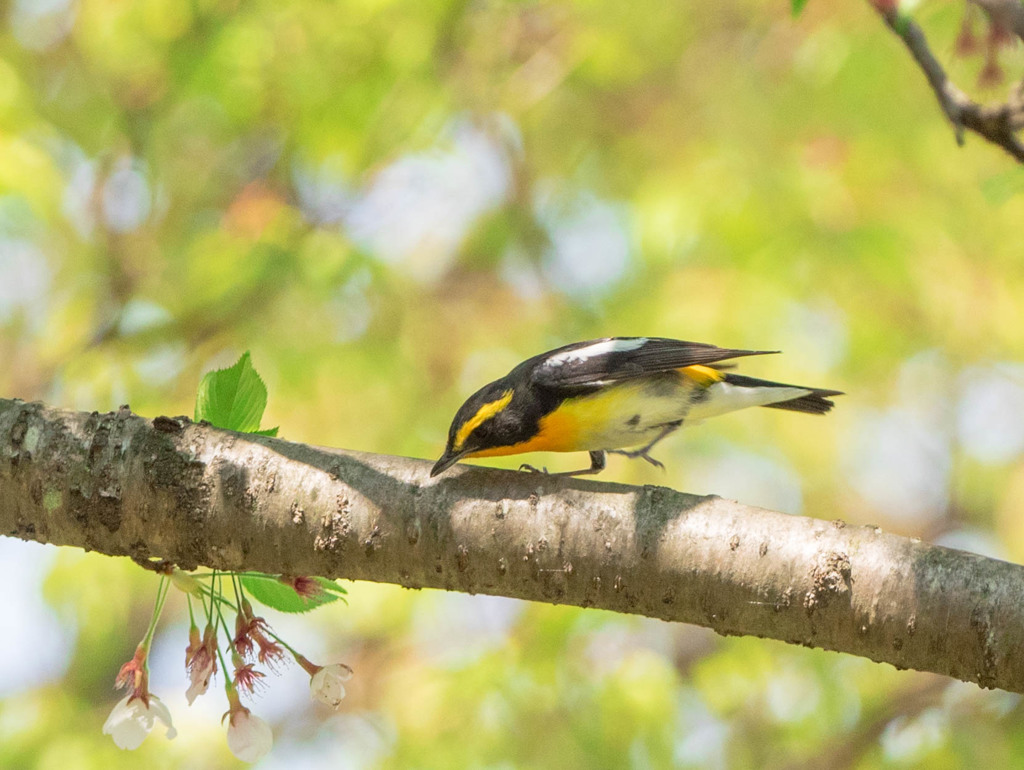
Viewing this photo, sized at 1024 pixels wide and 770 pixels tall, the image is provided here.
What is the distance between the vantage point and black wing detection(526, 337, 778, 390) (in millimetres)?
3658

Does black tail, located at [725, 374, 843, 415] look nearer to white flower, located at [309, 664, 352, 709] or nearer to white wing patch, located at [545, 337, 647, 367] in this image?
white wing patch, located at [545, 337, 647, 367]

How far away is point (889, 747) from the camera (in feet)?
16.5

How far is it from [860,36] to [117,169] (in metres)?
5.43

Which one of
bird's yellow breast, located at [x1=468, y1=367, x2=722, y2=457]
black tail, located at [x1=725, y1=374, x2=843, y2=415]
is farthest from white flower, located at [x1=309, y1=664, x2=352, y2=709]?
black tail, located at [x1=725, y1=374, x2=843, y2=415]

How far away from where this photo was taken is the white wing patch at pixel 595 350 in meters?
3.72

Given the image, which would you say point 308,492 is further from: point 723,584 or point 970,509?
point 970,509

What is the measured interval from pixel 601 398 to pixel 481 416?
54 cm

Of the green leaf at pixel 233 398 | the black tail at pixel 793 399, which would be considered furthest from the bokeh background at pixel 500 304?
the green leaf at pixel 233 398

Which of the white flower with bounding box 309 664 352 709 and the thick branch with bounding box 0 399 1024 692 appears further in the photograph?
the white flower with bounding box 309 664 352 709

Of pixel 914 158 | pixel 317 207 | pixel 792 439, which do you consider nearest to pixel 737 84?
pixel 914 158

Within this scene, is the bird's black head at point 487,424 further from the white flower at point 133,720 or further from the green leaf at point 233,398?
the white flower at point 133,720

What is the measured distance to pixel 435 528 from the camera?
226 cm

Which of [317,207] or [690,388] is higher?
[317,207]

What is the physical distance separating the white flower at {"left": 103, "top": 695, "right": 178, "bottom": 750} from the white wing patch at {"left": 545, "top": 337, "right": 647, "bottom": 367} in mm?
1951
